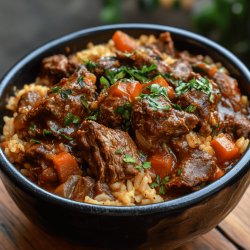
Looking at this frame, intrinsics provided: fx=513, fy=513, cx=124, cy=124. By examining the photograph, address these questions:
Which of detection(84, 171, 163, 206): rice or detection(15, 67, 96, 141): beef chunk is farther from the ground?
detection(15, 67, 96, 141): beef chunk

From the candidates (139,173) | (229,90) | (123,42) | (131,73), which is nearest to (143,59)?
(131,73)

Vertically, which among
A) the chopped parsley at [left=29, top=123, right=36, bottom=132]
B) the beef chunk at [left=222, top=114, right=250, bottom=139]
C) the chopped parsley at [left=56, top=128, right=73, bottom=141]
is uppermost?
the beef chunk at [left=222, top=114, right=250, bottom=139]

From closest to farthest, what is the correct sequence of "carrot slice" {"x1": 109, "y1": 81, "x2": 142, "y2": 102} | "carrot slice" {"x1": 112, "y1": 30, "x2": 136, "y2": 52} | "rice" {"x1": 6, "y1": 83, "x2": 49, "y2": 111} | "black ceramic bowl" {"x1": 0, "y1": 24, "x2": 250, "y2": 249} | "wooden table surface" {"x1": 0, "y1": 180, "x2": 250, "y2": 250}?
"black ceramic bowl" {"x1": 0, "y1": 24, "x2": 250, "y2": 249} → "carrot slice" {"x1": 109, "y1": 81, "x2": 142, "y2": 102} → "wooden table surface" {"x1": 0, "y1": 180, "x2": 250, "y2": 250} → "rice" {"x1": 6, "y1": 83, "x2": 49, "y2": 111} → "carrot slice" {"x1": 112, "y1": 30, "x2": 136, "y2": 52}

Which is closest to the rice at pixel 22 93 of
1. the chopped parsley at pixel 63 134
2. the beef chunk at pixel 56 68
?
the beef chunk at pixel 56 68

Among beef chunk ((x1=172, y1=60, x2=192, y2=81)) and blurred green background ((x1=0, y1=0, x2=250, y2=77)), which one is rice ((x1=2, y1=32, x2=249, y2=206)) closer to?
beef chunk ((x1=172, y1=60, x2=192, y2=81))

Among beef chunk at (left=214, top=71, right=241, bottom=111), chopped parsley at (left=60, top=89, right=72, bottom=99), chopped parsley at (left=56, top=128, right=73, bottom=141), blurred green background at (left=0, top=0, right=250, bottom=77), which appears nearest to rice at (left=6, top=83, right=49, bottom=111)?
chopped parsley at (left=60, top=89, right=72, bottom=99)

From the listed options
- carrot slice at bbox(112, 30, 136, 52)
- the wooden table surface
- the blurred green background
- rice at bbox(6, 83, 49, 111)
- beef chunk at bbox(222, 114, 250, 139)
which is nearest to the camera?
beef chunk at bbox(222, 114, 250, 139)

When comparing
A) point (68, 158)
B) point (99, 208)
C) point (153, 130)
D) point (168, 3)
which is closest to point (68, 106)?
point (68, 158)
